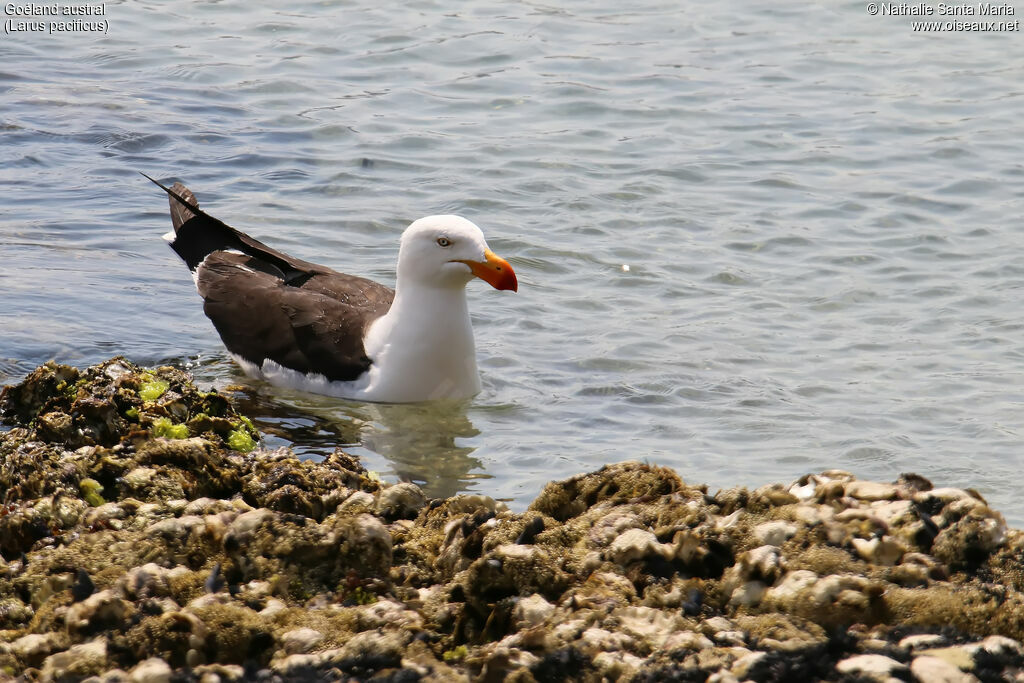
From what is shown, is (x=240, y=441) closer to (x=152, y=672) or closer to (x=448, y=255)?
(x=152, y=672)

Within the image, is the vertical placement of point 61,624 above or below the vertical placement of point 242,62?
below

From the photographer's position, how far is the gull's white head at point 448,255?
7.41 m

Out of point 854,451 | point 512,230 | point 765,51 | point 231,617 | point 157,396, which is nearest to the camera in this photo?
point 231,617

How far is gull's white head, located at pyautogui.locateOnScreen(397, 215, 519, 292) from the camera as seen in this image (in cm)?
741

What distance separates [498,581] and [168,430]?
2.03 meters

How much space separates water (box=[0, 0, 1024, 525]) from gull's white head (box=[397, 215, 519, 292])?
2.62 ft

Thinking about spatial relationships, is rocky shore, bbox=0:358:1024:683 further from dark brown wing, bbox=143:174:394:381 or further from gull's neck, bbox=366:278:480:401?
dark brown wing, bbox=143:174:394:381

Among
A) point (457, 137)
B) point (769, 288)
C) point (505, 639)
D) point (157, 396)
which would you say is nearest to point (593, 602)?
point (505, 639)

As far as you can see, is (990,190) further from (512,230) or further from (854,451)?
(854,451)

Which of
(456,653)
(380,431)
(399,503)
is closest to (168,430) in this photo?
(399,503)

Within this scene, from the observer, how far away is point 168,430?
4.88 m

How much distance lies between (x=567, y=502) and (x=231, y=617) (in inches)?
50.1

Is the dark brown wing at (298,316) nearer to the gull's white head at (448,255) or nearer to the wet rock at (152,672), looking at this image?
the gull's white head at (448,255)

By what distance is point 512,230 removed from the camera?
10.5 m
